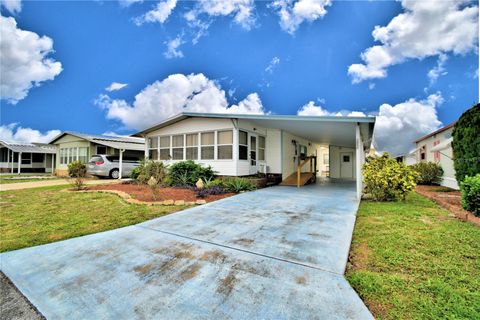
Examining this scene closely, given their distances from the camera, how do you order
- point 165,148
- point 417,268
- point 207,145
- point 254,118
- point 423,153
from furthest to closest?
1. point 423,153
2. point 165,148
3. point 207,145
4. point 254,118
5. point 417,268

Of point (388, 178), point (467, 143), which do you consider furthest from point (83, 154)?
point (467, 143)

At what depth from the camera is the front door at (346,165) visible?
17625 mm

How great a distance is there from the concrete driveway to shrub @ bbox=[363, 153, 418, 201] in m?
3.86

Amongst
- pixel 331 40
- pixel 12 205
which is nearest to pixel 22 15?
pixel 12 205

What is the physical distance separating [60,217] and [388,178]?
9.45m

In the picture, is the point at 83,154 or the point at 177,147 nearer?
the point at 177,147

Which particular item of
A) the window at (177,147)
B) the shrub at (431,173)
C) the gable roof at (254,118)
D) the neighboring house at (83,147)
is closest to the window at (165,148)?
the window at (177,147)

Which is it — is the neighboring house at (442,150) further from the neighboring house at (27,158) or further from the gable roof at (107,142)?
the neighboring house at (27,158)

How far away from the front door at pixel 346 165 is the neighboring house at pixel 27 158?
30577 mm

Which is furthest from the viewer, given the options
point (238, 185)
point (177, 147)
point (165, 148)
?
point (165, 148)

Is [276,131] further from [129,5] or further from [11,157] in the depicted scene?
[11,157]

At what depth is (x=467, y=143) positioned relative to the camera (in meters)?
7.61

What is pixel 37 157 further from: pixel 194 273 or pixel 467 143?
pixel 467 143

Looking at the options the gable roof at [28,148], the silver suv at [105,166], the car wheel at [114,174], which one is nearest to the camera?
the silver suv at [105,166]
